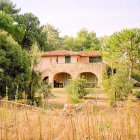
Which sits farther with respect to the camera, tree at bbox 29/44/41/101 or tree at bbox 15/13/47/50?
tree at bbox 15/13/47/50

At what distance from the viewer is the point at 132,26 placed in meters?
11.2

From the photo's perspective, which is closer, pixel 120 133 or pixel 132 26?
pixel 120 133

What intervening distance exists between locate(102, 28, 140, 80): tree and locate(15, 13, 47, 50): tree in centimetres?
1470

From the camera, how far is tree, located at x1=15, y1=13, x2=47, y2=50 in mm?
24312

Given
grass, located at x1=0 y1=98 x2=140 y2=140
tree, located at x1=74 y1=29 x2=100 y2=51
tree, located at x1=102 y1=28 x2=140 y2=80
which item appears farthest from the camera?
tree, located at x1=74 y1=29 x2=100 y2=51

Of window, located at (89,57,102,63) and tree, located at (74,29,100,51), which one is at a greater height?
tree, located at (74,29,100,51)

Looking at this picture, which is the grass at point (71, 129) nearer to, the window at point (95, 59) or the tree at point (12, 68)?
the tree at point (12, 68)

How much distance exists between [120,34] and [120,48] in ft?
3.32

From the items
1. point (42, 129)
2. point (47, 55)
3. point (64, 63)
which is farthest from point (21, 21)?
point (42, 129)

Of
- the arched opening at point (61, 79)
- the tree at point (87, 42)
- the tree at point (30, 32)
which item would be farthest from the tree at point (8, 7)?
the tree at point (87, 42)

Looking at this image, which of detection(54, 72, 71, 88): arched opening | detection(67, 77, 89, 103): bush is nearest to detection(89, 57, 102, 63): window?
detection(54, 72, 71, 88): arched opening

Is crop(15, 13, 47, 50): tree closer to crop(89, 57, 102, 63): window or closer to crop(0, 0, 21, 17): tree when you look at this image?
crop(0, 0, 21, 17): tree

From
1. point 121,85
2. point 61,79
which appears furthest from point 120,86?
point 61,79

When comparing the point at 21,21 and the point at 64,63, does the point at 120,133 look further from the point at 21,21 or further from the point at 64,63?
the point at 21,21
